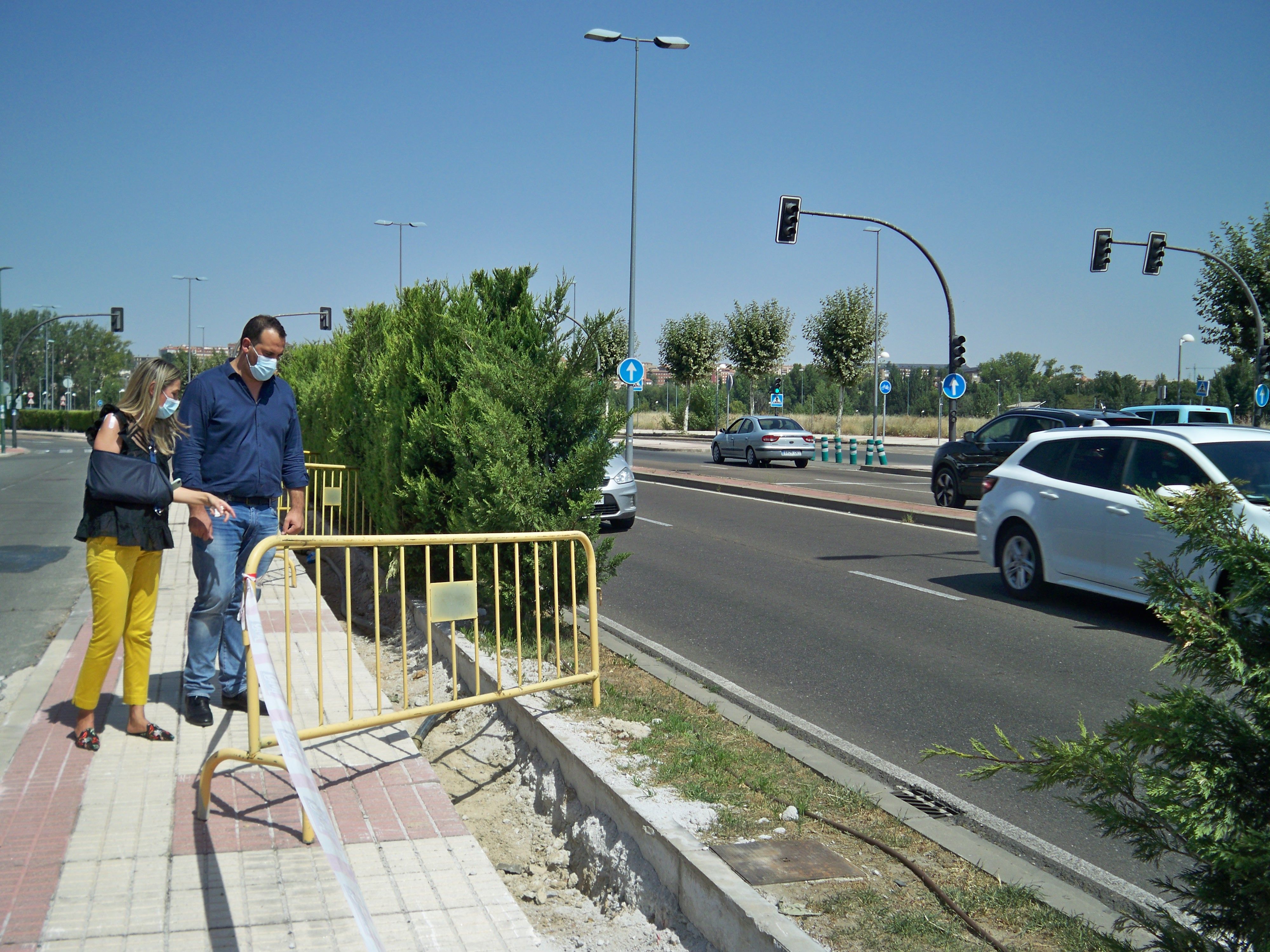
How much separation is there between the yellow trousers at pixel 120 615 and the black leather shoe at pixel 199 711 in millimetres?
260

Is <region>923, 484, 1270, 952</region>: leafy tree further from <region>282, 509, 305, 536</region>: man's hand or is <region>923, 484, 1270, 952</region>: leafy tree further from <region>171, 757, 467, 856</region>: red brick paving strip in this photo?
<region>282, 509, 305, 536</region>: man's hand

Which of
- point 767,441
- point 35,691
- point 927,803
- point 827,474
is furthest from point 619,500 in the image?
point 767,441

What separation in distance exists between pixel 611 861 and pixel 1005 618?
5984 millimetres

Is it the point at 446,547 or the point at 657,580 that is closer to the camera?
the point at 446,547

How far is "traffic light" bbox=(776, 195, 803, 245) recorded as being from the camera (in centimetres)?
2684

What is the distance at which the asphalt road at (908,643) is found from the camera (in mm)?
5711

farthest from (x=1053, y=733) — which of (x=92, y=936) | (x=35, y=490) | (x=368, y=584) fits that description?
(x=35, y=490)

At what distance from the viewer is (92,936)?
3.35 meters

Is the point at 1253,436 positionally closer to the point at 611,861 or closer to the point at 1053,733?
the point at 1053,733

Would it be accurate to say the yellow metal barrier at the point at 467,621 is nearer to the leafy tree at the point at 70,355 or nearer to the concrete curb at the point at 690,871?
the concrete curb at the point at 690,871

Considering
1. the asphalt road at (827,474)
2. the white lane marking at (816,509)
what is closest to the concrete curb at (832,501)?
the white lane marking at (816,509)

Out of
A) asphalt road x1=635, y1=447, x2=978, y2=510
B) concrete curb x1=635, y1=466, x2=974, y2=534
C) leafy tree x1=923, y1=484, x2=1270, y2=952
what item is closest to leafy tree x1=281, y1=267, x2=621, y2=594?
leafy tree x1=923, y1=484, x2=1270, y2=952

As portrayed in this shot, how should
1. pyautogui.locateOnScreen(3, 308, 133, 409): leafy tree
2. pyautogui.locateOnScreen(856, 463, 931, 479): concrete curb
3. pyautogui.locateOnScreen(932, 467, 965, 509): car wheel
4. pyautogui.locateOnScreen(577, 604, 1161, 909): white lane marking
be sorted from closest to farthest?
pyautogui.locateOnScreen(577, 604, 1161, 909): white lane marking
pyautogui.locateOnScreen(932, 467, 965, 509): car wheel
pyautogui.locateOnScreen(856, 463, 931, 479): concrete curb
pyautogui.locateOnScreen(3, 308, 133, 409): leafy tree

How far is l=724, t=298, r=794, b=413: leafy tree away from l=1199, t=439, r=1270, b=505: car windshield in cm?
5604
